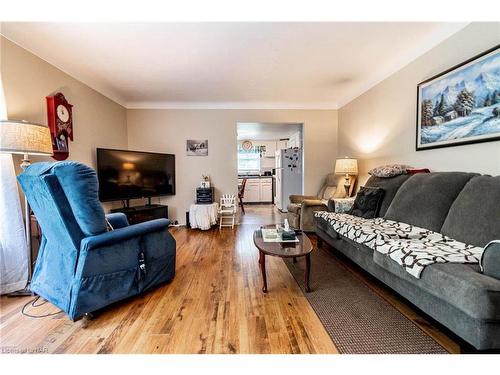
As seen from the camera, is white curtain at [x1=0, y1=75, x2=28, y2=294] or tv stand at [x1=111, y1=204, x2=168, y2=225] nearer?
white curtain at [x1=0, y1=75, x2=28, y2=294]

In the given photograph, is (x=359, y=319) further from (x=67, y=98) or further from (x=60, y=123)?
(x=67, y=98)

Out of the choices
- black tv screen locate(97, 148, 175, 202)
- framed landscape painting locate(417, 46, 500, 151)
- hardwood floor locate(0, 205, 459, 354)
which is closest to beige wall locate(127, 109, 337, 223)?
black tv screen locate(97, 148, 175, 202)

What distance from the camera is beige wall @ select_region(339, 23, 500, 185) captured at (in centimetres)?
186

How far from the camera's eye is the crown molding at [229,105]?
4270 mm

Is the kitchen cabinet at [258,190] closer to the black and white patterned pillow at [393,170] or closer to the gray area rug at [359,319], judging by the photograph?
the black and white patterned pillow at [393,170]

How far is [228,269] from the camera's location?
2385 mm

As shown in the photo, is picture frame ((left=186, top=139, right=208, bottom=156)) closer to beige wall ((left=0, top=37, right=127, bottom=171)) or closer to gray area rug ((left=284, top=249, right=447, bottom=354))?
beige wall ((left=0, top=37, right=127, bottom=171))

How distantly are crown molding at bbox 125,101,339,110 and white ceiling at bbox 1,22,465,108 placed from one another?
399mm

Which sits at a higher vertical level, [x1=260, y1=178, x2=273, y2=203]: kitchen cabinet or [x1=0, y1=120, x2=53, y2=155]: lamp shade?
[x1=0, y1=120, x2=53, y2=155]: lamp shade

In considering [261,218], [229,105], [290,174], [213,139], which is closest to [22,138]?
[213,139]

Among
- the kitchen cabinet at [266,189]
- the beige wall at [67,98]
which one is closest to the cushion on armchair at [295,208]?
the beige wall at [67,98]

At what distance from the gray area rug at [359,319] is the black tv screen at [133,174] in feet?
9.53
